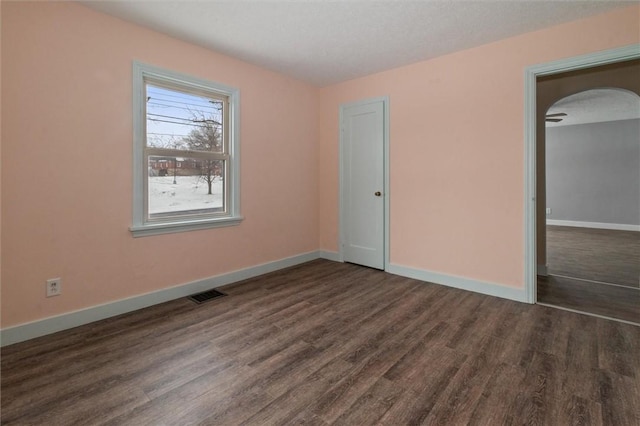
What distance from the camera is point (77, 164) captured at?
2.54 meters

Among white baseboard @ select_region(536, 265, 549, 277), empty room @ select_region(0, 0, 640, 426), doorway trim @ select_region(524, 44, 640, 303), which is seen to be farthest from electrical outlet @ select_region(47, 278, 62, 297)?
white baseboard @ select_region(536, 265, 549, 277)

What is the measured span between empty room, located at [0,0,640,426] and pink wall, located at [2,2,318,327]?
2 centimetres

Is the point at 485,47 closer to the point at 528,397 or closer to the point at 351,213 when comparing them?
the point at 351,213

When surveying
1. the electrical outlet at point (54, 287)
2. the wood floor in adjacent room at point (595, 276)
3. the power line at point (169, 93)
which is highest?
the power line at point (169, 93)

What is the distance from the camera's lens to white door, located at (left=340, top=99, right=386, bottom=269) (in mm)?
4176

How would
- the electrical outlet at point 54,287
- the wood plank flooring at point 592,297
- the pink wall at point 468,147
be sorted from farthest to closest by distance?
the pink wall at point 468,147 < the wood plank flooring at point 592,297 < the electrical outlet at point 54,287

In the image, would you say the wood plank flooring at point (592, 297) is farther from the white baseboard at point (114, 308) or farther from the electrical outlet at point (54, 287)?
the electrical outlet at point (54, 287)

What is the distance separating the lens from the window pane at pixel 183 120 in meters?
3.05

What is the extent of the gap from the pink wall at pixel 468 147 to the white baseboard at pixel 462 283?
6cm

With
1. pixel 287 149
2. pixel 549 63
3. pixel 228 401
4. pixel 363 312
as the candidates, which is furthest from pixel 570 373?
pixel 287 149

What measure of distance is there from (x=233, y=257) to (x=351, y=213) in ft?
5.85

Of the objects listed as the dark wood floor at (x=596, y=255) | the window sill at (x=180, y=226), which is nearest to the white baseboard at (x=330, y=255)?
the window sill at (x=180, y=226)

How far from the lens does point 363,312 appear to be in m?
2.86

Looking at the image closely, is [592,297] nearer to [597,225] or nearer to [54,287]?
[54,287]
